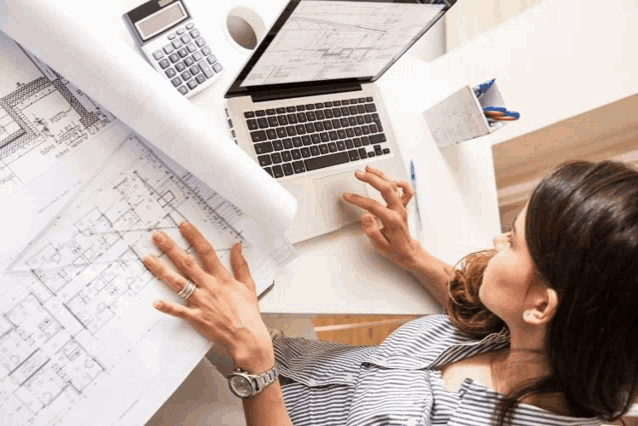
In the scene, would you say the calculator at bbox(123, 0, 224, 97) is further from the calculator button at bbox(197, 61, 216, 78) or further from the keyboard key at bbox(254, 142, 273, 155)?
the keyboard key at bbox(254, 142, 273, 155)

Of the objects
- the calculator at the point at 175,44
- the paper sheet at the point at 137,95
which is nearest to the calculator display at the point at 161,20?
the calculator at the point at 175,44

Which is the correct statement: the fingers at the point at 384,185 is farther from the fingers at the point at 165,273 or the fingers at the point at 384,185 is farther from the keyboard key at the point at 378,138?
the fingers at the point at 165,273

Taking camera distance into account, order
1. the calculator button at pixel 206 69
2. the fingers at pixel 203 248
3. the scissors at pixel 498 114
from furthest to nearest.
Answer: the scissors at pixel 498 114, the calculator button at pixel 206 69, the fingers at pixel 203 248

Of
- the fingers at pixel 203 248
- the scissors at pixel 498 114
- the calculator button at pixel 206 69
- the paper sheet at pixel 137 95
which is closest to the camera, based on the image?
the paper sheet at pixel 137 95

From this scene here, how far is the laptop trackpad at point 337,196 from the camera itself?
800mm

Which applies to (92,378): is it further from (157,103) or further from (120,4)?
(120,4)

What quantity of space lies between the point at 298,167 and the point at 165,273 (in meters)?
0.27

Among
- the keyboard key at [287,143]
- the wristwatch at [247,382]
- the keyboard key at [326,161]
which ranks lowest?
the wristwatch at [247,382]

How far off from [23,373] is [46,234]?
0.15 m

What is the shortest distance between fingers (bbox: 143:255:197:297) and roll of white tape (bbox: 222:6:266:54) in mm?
374

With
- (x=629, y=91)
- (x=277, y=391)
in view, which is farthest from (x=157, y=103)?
(x=629, y=91)

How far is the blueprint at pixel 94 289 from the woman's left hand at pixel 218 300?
16 millimetres

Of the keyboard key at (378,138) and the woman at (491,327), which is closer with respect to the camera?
the woman at (491,327)

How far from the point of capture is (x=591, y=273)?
1.87 feet
